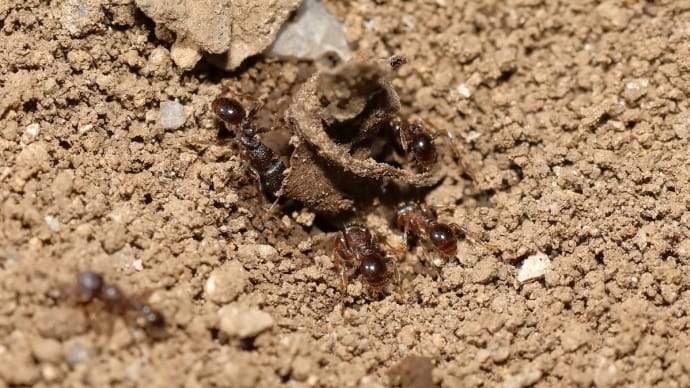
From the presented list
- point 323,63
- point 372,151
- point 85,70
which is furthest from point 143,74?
point 372,151

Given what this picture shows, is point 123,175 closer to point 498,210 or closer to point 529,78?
point 498,210

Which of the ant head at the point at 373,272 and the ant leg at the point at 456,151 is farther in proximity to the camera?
the ant leg at the point at 456,151

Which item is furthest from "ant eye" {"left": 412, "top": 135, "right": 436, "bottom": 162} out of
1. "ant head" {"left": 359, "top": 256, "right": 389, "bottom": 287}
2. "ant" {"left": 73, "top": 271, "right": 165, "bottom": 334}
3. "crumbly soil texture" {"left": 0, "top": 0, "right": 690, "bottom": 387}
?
"ant" {"left": 73, "top": 271, "right": 165, "bottom": 334}

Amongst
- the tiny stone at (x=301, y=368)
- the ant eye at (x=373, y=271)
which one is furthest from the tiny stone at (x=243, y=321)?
the ant eye at (x=373, y=271)

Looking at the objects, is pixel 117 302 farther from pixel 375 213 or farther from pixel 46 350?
pixel 375 213

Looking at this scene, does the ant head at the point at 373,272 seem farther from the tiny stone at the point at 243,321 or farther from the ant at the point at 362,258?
the tiny stone at the point at 243,321

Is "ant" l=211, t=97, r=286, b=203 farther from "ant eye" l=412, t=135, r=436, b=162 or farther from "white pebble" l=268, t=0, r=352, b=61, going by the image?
A: "ant eye" l=412, t=135, r=436, b=162

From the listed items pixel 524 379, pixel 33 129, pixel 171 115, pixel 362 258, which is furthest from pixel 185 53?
pixel 524 379
